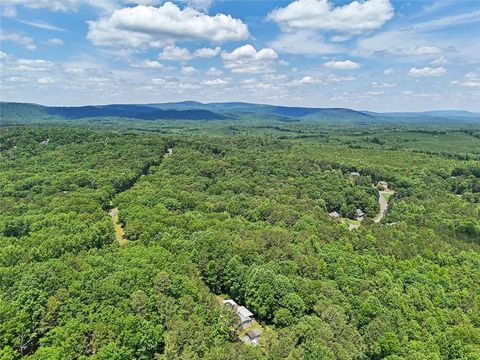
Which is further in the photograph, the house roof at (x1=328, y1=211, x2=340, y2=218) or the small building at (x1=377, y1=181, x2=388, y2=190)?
the small building at (x1=377, y1=181, x2=388, y2=190)

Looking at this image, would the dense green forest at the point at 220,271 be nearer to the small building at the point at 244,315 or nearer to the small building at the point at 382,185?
the small building at the point at 244,315

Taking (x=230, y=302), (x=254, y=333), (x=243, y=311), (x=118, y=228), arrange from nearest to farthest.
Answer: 1. (x=254, y=333)
2. (x=243, y=311)
3. (x=230, y=302)
4. (x=118, y=228)

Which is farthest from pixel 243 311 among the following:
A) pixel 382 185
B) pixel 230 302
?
pixel 382 185

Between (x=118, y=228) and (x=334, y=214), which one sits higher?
(x=118, y=228)

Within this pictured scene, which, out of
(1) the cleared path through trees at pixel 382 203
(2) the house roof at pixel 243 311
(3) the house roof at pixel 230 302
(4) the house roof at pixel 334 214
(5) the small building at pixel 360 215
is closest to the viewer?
(3) the house roof at pixel 230 302

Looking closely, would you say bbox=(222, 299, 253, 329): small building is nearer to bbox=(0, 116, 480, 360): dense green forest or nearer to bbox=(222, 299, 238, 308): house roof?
bbox=(222, 299, 238, 308): house roof

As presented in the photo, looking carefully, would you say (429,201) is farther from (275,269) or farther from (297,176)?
(275,269)

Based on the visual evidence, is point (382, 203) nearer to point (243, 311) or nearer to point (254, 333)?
point (243, 311)

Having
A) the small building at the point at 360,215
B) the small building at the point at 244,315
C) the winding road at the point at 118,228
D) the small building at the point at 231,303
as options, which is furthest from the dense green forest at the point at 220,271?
the small building at the point at 360,215

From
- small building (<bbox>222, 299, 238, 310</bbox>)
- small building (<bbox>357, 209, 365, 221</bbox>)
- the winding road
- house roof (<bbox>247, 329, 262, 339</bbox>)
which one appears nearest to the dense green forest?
house roof (<bbox>247, 329, 262, 339</bbox>)
